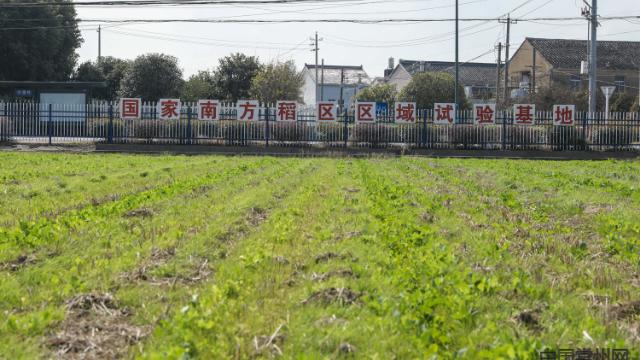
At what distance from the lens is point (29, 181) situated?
14.6 meters

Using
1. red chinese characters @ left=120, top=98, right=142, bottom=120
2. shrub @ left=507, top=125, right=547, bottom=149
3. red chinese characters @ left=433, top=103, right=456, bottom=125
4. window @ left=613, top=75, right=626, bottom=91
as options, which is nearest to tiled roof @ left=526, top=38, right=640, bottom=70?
window @ left=613, top=75, right=626, bottom=91

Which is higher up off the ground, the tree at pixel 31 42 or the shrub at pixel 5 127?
the tree at pixel 31 42

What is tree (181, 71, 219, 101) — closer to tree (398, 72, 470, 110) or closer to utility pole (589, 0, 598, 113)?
tree (398, 72, 470, 110)

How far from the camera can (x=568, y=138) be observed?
1268 inches

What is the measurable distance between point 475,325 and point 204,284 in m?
2.32

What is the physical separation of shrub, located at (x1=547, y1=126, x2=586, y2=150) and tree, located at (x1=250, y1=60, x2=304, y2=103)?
33618mm

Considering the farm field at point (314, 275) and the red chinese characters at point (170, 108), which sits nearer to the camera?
the farm field at point (314, 275)

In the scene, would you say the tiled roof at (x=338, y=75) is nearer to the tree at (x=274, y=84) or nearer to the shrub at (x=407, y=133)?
the tree at (x=274, y=84)

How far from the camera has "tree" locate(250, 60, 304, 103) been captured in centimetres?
6303

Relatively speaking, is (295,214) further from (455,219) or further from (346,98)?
(346,98)

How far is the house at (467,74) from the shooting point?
285 feet

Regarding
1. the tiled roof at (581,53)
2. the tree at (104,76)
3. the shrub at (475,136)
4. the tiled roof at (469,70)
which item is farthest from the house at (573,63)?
the shrub at (475,136)

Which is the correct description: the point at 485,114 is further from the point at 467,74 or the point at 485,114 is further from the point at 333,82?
the point at 333,82

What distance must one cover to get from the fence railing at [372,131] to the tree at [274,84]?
2986cm
